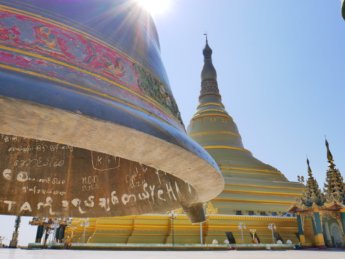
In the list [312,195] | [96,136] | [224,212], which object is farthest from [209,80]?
[96,136]

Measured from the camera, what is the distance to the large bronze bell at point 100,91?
3.74ft

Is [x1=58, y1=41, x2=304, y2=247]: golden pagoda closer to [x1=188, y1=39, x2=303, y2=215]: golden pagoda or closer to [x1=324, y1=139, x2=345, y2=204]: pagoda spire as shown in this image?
[x1=188, y1=39, x2=303, y2=215]: golden pagoda

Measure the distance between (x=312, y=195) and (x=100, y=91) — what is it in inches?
738

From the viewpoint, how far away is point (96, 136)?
1243 millimetres

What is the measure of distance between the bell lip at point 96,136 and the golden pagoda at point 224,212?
13.8 meters

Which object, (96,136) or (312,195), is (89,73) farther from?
(312,195)

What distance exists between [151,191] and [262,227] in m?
16.8

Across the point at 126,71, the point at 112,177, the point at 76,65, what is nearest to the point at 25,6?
the point at 76,65

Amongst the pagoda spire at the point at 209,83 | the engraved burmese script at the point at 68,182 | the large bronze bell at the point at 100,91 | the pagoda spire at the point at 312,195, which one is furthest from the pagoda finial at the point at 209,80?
the large bronze bell at the point at 100,91

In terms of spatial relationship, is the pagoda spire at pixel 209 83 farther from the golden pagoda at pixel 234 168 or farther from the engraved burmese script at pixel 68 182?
the engraved burmese script at pixel 68 182

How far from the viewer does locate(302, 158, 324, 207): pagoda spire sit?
16641mm

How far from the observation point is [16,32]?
4.43ft

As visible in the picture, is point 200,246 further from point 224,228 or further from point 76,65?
point 76,65

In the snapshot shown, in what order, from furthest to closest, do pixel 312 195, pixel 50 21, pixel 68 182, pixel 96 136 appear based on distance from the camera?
pixel 312 195 → pixel 68 182 → pixel 50 21 → pixel 96 136
